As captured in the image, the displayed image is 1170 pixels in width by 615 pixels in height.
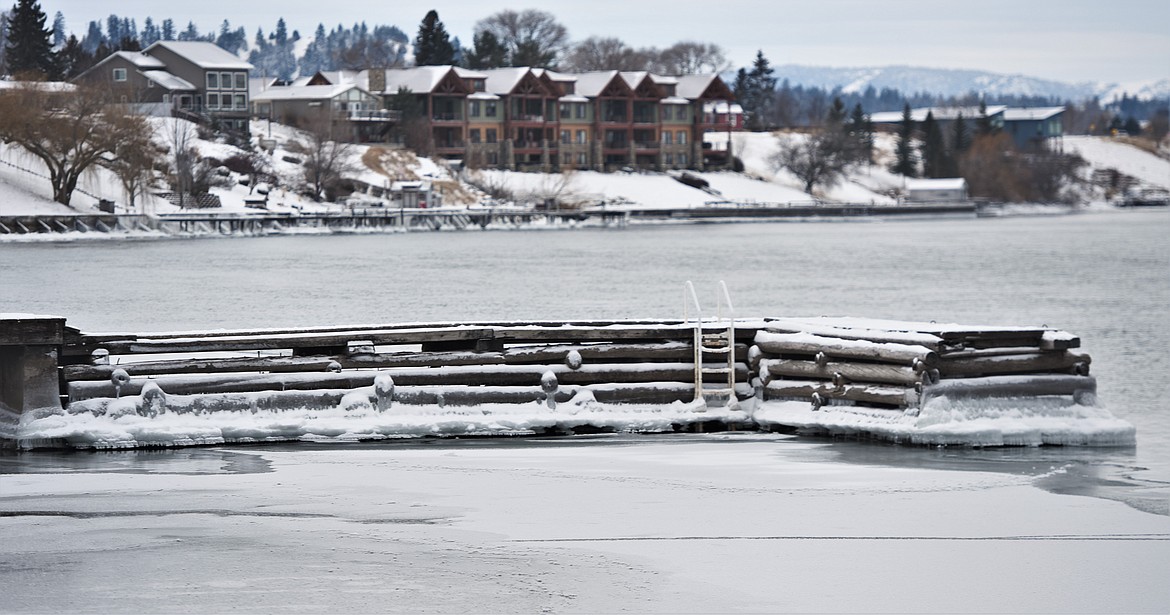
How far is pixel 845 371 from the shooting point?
1642 cm

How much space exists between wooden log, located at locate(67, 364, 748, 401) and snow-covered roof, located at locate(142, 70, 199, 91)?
372ft

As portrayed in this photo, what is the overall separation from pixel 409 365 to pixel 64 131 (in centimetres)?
8247

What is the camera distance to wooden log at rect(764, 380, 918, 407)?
15.9m

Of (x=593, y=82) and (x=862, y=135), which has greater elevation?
(x=593, y=82)

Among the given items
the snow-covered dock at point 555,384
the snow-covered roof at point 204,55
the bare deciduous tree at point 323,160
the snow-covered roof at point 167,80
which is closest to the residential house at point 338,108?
the snow-covered roof at point 204,55

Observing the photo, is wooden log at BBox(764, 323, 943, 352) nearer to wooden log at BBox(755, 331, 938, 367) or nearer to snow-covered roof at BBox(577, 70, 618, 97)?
wooden log at BBox(755, 331, 938, 367)

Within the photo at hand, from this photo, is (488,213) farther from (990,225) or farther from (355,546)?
(355,546)

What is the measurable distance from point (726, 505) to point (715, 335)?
5034mm

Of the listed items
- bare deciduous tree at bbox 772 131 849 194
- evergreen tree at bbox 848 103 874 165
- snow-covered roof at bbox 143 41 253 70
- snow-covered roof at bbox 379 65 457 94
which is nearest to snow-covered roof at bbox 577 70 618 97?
snow-covered roof at bbox 379 65 457 94

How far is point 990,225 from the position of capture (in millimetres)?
151125

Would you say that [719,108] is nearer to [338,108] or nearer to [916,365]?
[338,108]

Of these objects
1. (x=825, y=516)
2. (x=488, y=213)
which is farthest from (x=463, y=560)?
(x=488, y=213)

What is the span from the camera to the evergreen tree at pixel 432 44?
158m

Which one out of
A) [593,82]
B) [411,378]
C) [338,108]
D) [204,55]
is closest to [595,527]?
[411,378]
